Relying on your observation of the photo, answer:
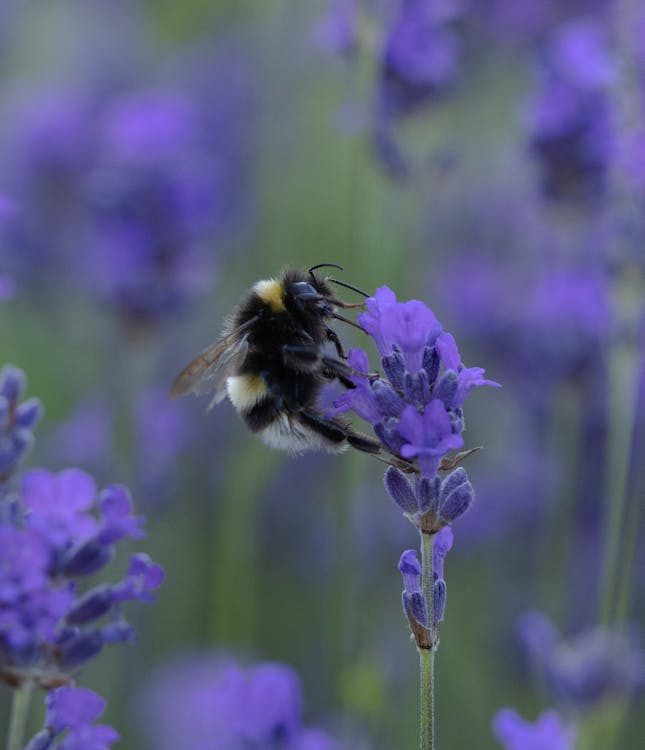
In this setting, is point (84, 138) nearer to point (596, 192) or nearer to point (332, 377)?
point (596, 192)

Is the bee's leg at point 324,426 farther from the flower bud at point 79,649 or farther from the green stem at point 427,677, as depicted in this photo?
the flower bud at point 79,649

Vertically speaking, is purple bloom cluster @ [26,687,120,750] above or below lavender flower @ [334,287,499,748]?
below

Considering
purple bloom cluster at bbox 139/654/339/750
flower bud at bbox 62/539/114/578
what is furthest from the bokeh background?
flower bud at bbox 62/539/114/578

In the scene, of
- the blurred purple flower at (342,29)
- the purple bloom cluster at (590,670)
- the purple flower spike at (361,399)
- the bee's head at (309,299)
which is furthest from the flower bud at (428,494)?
the blurred purple flower at (342,29)

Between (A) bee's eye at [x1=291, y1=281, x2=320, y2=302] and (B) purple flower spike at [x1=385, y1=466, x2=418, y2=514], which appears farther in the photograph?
(A) bee's eye at [x1=291, y1=281, x2=320, y2=302]

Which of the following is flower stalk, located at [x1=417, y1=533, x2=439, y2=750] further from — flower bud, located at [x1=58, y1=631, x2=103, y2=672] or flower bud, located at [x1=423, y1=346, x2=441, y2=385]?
flower bud, located at [x1=58, y1=631, x2=103, y2=672]

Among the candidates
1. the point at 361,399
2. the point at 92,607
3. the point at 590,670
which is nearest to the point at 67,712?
the point at 92,607

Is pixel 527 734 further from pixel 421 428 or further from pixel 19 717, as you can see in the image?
pixel 19 717
